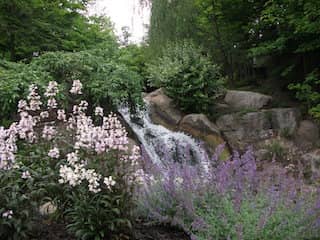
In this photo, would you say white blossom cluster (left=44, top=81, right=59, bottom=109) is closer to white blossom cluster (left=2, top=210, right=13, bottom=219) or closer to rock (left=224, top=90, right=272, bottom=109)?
white blossom cluster (left=2, top=210, right=13, bottom=219)

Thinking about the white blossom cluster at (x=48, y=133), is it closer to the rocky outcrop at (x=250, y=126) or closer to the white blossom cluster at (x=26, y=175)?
the white blossom cluster at (x=26, y=175)

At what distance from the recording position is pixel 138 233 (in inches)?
127

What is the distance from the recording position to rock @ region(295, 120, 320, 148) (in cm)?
811

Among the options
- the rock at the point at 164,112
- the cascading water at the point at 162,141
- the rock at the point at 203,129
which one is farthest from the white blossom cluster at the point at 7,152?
the rock at the point at 164,112

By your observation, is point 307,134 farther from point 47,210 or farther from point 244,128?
point 47,210

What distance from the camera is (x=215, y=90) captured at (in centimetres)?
883

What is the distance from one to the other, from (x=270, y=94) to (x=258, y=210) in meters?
7.49

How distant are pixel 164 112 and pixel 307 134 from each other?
320 cm

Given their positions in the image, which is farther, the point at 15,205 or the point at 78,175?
the point at 15,205

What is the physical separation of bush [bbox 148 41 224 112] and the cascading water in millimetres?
935

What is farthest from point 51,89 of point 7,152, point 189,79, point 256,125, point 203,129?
point 256,125

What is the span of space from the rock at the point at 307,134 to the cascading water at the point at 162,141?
2273mm

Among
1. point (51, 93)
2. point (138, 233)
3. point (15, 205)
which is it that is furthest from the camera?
point (51, 93)

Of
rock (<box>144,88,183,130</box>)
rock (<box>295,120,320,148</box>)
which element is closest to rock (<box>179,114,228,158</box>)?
rock (<box>144,88,183,130</box>)
